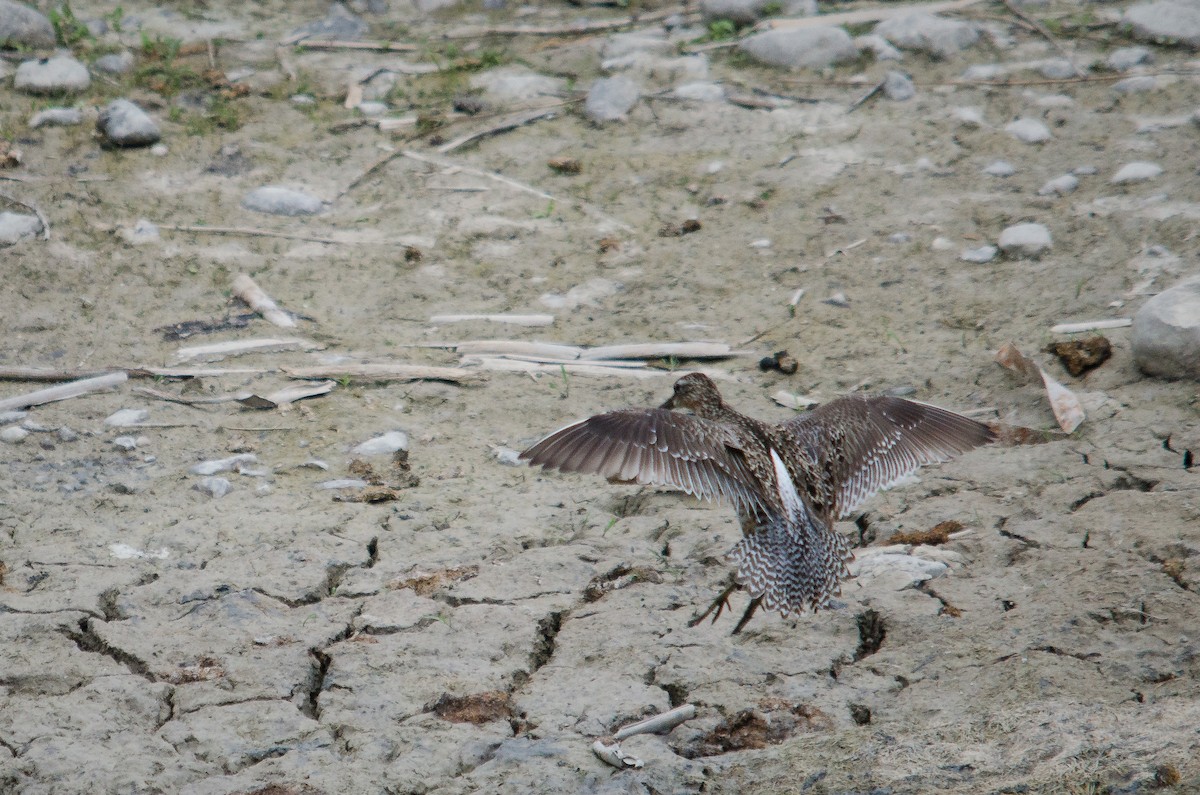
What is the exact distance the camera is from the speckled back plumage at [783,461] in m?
3.77

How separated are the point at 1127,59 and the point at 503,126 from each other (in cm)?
425

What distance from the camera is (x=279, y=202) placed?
6.86 meters

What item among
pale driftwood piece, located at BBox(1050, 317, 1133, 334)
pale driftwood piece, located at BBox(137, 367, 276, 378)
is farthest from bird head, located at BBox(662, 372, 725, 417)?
pale driftwood piece, located at BBox(137, 367, 276, 378)

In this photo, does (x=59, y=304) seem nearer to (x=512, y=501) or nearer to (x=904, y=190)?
(x=512, y=501)

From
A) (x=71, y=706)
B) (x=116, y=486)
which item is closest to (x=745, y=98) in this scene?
(x=116, y=486)

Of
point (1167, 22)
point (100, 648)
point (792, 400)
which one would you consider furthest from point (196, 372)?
point (1167, 22)

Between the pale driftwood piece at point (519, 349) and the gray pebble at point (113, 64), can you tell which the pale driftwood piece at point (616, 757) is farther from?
the gray pebble at point (113, 64)

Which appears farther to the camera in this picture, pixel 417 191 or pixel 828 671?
pixel 417 191

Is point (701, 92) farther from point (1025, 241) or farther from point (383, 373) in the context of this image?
point (383, 373)

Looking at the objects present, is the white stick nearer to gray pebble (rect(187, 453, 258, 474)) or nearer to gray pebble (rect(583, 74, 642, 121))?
gray pebble (rect(187, 453, 258, 474))

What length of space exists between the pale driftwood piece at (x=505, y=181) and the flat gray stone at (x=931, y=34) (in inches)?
112

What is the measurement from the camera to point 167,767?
10.3 feet

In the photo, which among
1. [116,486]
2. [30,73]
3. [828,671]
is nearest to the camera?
[828,671]

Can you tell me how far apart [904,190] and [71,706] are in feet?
17.4
